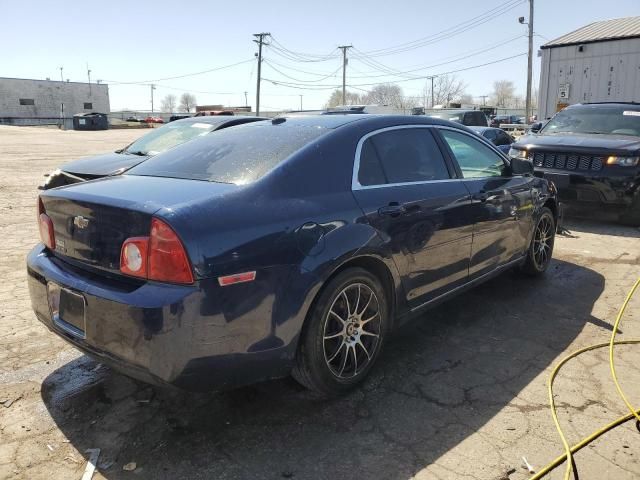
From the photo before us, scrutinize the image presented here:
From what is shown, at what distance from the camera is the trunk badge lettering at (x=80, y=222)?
276 cm

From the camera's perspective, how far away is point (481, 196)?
409 centimetres

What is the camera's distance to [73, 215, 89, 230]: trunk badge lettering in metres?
2.76

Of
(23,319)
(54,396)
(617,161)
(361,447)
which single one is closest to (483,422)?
(361,447)

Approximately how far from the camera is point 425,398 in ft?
10.3

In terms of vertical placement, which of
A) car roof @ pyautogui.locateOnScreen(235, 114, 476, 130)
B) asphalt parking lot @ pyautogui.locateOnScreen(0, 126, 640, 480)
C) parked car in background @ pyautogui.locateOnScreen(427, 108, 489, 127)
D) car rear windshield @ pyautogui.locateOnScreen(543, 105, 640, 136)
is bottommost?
asphalt parking lot @ pyautogui.locateOnScreen(0, 126, 640, 480)

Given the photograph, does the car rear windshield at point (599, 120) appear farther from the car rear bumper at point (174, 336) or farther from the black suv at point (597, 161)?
the car rear bumper at point (174, 336)

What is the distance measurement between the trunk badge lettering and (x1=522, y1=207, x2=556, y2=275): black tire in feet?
12.9

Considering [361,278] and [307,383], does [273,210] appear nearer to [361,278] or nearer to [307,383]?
[361,278]

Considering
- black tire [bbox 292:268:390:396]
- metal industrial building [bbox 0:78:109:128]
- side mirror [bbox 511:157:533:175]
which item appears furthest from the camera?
metal industrial building [bbox 0:78:109:128]

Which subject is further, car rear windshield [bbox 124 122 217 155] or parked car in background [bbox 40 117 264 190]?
car rear windshield [bbox 124 122 217 155]

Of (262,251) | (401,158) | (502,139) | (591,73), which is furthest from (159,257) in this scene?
(591,73)

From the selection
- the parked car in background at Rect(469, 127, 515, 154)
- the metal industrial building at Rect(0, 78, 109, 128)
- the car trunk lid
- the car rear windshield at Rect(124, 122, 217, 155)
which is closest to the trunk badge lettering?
the car trunk lid

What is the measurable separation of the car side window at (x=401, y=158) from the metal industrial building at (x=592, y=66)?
16.7 meters

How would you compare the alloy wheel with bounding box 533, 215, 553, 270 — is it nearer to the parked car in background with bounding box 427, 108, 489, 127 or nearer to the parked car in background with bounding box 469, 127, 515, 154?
the parked car in background with bounding box 469, 127, 515, 154
